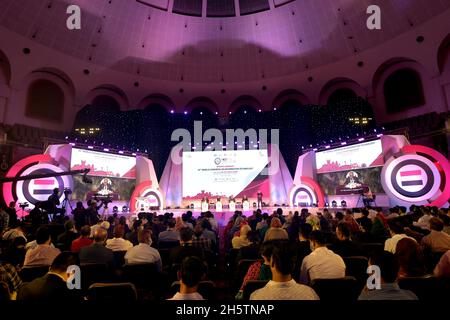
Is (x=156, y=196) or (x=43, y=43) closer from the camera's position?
(x=43, y=43)

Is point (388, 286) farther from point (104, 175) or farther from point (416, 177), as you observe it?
point (104, 175)

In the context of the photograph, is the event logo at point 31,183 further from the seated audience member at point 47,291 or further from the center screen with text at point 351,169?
the center screen with text at point 351,169

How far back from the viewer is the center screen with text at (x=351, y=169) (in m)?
13.0

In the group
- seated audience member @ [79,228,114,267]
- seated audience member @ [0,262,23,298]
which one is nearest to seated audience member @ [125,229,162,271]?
seated audience member @ [79,228,114,267]

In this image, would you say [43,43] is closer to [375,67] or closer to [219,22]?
[219,22]

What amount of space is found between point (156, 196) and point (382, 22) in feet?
50.6

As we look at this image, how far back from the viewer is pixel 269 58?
17.6 meters

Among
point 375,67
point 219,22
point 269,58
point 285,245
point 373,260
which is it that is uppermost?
point 219,22

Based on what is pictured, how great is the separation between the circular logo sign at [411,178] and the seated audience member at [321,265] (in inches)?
372

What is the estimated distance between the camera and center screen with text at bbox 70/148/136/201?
13275 millimetres

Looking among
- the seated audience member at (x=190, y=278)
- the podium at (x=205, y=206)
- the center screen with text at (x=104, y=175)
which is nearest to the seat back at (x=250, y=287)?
the seated audience member at (x=190, y=278)

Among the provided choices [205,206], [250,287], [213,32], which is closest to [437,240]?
[250,287]
